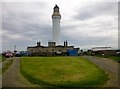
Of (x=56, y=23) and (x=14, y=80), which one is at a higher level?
(x=56, y=23)

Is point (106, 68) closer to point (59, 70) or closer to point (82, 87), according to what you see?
point (59, 70)

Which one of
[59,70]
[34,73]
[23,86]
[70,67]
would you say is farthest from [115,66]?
[23,86]

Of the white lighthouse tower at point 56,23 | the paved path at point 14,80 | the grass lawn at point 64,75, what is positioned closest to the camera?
the paved path at point 14,80

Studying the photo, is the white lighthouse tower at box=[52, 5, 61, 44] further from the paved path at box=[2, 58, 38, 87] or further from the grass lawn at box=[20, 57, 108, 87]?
the paved path at box=[2, 58, 38, 87]

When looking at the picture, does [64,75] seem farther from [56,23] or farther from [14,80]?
[56,23]

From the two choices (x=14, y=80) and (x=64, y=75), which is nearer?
(x=14, y=80)

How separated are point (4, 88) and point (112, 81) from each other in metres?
10.7

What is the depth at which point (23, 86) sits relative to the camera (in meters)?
23.0

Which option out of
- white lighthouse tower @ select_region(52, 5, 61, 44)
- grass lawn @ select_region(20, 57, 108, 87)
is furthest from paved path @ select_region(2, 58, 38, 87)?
white lighthouse tower @ select_region(52, 5, 61, 44)

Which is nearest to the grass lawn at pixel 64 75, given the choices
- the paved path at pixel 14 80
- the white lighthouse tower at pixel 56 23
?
the paved path at pixel 14 80

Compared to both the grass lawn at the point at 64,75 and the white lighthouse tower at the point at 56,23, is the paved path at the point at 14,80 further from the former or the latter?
the white lighthouse tower at the point at 56,23

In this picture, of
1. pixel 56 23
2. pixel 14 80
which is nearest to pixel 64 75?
pixel 14 80

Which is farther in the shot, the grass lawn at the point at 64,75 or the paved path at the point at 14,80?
the grass lawn at the point at 64,75

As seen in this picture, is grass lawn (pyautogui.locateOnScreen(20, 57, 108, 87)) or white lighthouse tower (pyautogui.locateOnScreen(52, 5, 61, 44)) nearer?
grass lawn (pyautogui.locateOnScreen(20, 57, 108, 87))
